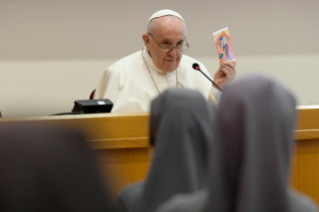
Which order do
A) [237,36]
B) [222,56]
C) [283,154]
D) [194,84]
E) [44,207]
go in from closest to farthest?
1. [44,207]
2. [283,154]
3. [222,56]
4. [194,84]
5. [237,36]

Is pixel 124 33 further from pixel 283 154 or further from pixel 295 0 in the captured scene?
pixel 283 154

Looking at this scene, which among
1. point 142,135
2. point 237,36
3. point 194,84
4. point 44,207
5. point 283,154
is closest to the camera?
point 44,207

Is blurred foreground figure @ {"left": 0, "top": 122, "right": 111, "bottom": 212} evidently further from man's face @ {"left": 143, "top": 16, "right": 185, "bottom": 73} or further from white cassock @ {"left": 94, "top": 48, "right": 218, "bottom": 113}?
man's face @ {"left": 143, "top": 16, "right": 185, "bottom": 73}

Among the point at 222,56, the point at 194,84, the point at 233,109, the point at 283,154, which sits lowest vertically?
the point at 194,84

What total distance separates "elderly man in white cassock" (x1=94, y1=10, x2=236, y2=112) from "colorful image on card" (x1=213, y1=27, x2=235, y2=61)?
2.5 inches

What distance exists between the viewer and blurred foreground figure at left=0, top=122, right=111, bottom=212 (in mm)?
798

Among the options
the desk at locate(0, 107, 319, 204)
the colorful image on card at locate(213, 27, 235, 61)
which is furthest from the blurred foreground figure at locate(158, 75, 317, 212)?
the colorful image on card at locate(213, 27, 235, 61)

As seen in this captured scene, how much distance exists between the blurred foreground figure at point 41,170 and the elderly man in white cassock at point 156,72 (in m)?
2.57

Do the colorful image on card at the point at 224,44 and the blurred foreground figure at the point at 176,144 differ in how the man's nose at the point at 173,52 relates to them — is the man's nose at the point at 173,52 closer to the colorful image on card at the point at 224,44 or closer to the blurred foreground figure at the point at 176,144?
the colorful image on card at the point at 224,44

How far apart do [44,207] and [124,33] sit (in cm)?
469

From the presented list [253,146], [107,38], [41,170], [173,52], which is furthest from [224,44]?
[41,170]

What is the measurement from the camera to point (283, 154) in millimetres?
930

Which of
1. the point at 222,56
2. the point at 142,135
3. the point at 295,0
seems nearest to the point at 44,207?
the point at 142,135

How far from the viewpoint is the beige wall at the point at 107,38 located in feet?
17.0
